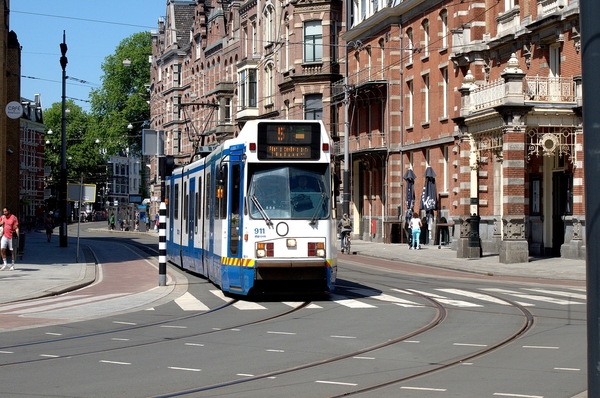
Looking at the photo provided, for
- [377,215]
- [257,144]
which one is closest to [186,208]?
[257,144]

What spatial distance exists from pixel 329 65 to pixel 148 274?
34735 mm

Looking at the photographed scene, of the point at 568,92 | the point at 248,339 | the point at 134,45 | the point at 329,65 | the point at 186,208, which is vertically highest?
the point at 134,45

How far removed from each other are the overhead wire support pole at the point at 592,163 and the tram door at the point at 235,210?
1298cm

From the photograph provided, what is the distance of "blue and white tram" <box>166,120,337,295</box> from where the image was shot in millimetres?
18438

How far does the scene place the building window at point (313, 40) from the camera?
6146cm

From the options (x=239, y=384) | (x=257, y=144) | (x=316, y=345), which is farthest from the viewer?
(x=257, y=144)

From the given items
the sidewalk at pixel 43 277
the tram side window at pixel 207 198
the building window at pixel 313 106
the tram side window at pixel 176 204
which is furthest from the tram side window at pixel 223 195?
the building window at pixel 313 106

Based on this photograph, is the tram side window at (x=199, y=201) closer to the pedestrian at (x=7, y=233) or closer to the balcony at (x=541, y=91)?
the pedestrian at (x=7, y=233)

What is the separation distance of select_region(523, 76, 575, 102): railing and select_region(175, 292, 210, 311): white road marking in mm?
16368

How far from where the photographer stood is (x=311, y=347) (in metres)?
12.7

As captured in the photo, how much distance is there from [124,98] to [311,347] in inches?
3906

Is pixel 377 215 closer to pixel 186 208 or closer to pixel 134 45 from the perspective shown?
pixel 186 208

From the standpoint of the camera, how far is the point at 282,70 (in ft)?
215

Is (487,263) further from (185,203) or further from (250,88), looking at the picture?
(250,88)
